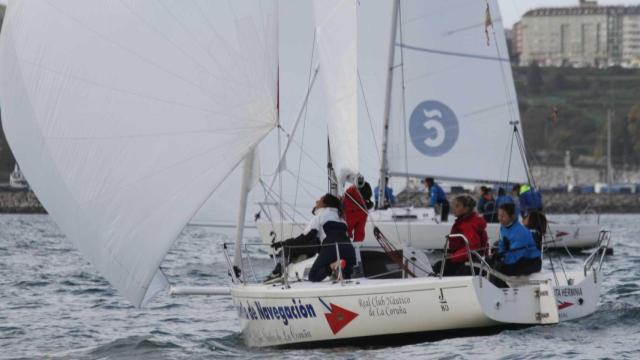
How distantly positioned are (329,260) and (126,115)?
2.02 m

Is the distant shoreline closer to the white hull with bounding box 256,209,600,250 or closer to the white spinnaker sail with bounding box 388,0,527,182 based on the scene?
the white hull with bounding box 256,209,600,250

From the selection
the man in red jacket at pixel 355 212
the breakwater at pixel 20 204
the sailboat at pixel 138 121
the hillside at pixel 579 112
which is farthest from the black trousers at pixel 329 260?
the hillside at pixel 579 112

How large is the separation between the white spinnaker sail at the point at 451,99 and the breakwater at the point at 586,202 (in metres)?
53.1

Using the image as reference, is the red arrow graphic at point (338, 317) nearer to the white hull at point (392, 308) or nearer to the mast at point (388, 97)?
the white hull at point (392, 308)

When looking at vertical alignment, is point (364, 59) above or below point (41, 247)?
above

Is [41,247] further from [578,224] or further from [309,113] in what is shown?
[309,113]

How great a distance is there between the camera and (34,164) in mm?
12516

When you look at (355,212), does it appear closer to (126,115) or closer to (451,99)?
(126,115)

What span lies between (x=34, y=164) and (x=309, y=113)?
8.23m

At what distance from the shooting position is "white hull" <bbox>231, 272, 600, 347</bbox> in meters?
11.5

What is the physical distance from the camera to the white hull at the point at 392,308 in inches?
451

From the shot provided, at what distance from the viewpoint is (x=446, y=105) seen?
23.2 metres

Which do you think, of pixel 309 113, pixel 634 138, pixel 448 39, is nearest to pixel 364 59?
pixel 448 39

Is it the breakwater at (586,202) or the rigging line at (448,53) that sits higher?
the rigging line at (448,53)
